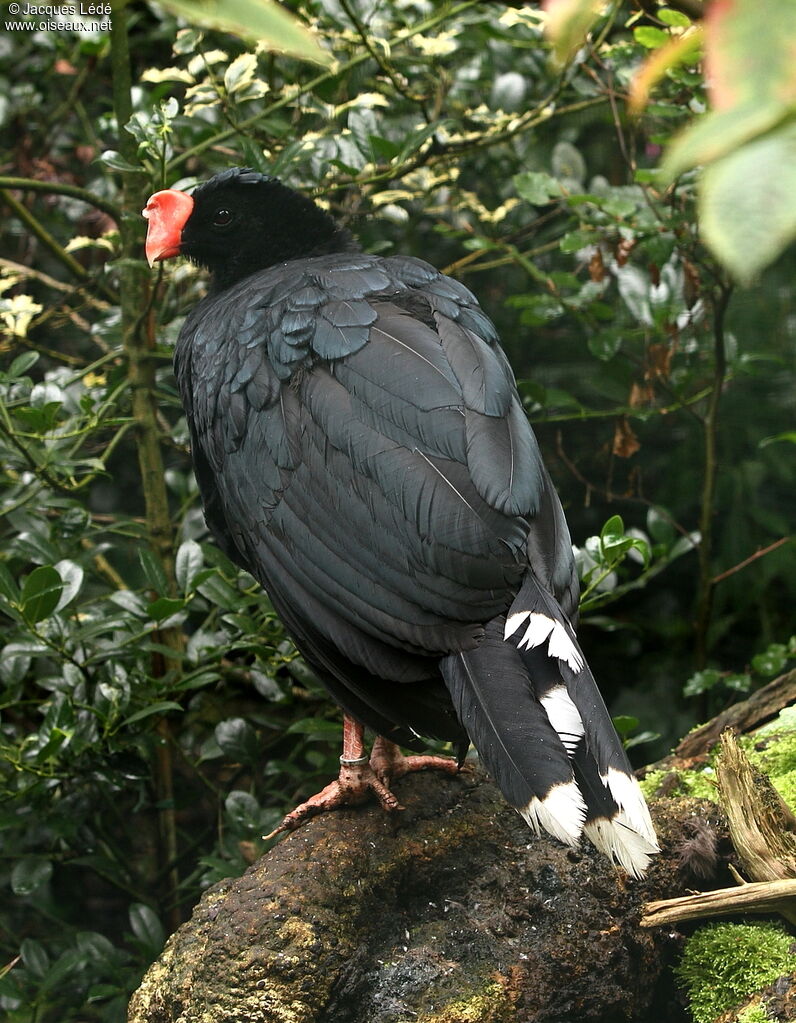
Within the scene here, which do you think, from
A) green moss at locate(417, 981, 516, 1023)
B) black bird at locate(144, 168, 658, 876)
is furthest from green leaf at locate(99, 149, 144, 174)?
green moss at locate(417, 981, 516, 1023)

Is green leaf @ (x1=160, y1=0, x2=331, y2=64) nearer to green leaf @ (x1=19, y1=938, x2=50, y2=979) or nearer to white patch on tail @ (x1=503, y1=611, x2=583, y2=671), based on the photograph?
white patch on tail @ (x1=503, y1=611, x2=583, y2=671)

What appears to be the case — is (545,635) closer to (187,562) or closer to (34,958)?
(187,562)

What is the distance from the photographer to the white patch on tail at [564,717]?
1611 millimetres

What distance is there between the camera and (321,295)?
2.17 m

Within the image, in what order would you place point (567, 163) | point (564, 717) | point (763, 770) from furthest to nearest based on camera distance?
point (567, 163), point (763, 770), point (564, 717)

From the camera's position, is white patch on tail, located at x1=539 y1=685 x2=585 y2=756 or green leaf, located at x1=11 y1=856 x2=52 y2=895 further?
green leaf, located at x1=11 y1=856 x2=52 y2=895

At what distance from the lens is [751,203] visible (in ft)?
1.15

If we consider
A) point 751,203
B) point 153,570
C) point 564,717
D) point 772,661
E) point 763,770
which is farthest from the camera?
point 772,661

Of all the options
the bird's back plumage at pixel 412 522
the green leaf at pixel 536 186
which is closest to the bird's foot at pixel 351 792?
the bird's back plumage at pixel 412 522

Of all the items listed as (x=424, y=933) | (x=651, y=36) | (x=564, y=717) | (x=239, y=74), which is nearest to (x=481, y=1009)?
(x=424, y=933)

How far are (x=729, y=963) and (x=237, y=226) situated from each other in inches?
73.7

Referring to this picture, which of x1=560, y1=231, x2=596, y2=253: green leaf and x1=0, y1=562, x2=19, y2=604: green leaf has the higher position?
Answer: x1=560, y1=231, x2=596, y2=253: green leaf

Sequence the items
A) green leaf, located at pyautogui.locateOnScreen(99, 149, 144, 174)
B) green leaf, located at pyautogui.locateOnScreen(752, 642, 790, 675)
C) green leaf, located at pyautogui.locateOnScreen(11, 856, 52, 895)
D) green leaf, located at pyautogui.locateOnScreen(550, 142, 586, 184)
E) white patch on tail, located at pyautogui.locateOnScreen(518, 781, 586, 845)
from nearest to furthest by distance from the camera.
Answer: white patch on tail, located at pyautogui.locateOnScreen(518, 781, 586, 845) → green leaf, located at pyautogui.locateOnScreen(99, 149, 144, 174) → green leaf, located at pyautogui.locateOnScreen(11, 856, 52, 895) → green leaf, located at pyautogui.locateOnScreen(752, 642, 790, 675) → green leaf, located at pyautogui.locateOnScreen(550, 142, 586, 184)

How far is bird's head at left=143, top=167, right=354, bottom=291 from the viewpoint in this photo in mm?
2500
